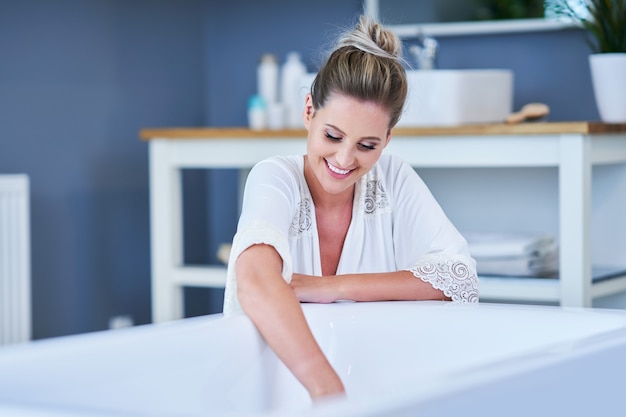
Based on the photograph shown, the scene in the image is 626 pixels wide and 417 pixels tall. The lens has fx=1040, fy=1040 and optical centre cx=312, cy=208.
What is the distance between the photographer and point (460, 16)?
11.2ft

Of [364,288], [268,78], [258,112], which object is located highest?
[268,78]

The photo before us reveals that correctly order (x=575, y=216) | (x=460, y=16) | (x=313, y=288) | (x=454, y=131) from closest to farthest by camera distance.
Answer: (x=313, y=288) < (x=575, y=216) < (x=454, y=131) < (x=460, y=16)

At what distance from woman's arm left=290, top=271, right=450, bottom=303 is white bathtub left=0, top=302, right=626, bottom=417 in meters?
0.05

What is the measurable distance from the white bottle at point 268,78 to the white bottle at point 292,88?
Result: 0.13ft

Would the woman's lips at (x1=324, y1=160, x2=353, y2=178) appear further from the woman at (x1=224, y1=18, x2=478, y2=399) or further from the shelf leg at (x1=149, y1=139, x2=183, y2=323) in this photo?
the shelf leg at (x1=149, y1=139, x2=183, y2=323)

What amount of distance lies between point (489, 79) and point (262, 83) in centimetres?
87

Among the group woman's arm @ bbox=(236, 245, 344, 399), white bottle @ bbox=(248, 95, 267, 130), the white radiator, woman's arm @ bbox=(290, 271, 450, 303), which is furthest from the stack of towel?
woman's arm @ bbox=(236, 245, 344, 399)

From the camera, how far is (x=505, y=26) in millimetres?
3359

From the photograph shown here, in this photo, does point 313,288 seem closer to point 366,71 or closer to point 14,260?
point 366,71

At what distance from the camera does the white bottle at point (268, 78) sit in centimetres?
355

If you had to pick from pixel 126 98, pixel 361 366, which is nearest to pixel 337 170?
pixel 361 366

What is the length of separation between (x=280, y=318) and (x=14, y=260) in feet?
5.69

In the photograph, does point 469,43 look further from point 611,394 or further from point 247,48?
point 611,394

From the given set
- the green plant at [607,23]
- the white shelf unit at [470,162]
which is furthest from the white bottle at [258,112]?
the green plant at [607,23]
